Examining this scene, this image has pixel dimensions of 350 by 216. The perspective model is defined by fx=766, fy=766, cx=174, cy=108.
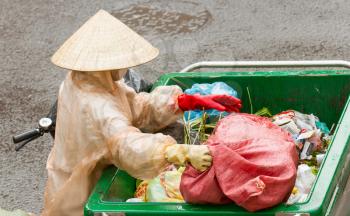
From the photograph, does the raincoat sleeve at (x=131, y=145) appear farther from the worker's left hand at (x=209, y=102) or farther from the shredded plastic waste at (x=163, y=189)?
the worker's left hand at (x=209, y=102)

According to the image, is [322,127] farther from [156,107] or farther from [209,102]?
[156,107]

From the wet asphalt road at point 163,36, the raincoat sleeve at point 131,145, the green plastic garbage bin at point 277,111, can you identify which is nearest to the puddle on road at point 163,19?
the wet asphalt road at point 163,36

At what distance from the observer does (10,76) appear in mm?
6613

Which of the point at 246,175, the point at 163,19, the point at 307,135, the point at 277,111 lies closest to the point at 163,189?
the point at 246,175

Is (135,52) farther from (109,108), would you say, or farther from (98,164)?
(98,164)

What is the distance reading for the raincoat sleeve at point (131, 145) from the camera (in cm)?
299

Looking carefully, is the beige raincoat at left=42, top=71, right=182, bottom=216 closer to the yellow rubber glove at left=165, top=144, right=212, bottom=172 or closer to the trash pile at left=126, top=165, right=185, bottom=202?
the yellow rubber glove at left=165, top=144, right=212, bottom=172

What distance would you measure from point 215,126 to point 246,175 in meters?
0.76

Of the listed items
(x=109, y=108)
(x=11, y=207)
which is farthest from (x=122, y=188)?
(x=11, y=207)

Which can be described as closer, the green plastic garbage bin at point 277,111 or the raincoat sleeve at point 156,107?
the green plastic garbage bin at point 277,111

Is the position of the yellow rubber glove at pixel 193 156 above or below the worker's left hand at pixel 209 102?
above

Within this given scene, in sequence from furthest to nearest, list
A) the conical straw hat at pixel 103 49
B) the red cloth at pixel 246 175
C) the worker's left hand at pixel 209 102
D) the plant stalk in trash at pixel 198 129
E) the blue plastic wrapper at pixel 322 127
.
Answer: the blue plastic wrapper at pixel 322 127 < the plant stalk in trash at pixel 198 129 < the worker's left hand at pixel 209 102 < the conical straw hat at pixel 103 49 < the red cloth at pixel 246 175

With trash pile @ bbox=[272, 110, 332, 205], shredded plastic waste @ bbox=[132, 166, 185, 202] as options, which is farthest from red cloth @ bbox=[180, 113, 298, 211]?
trash pile @ bbox=[272, 110, 332, 205]

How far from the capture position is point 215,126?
139 inches
